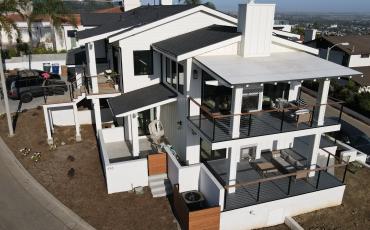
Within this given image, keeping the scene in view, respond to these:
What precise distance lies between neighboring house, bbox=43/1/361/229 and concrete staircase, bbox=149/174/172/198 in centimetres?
5

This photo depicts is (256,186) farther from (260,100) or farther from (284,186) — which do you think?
(260,100)

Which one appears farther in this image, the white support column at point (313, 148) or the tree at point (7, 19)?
the tree at point (7, 19)

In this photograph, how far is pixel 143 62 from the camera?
1844 cm

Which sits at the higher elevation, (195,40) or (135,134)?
(195,40)

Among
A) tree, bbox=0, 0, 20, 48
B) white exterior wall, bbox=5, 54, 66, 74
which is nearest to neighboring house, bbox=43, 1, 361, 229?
tree, bbox=0, 0, 20, 48

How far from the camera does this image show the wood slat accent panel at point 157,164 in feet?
52.2

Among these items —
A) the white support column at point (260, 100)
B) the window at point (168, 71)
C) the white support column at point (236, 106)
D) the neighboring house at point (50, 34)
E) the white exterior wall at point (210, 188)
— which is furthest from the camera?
the neighboring house at point (50, 34)

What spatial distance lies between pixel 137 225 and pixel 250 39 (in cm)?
991

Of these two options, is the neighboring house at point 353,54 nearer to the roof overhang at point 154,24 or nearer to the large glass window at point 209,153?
the roof overhang at point 154,24

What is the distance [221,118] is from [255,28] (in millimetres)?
4462

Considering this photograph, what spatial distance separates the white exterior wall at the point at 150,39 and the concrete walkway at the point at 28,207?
742cm

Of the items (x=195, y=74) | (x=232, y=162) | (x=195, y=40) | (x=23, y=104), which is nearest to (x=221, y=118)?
(x=232, y=162)

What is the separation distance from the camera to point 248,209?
13164 millimetres

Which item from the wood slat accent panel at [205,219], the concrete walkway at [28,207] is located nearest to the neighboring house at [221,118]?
the wood slat accent panel at [205,219]
